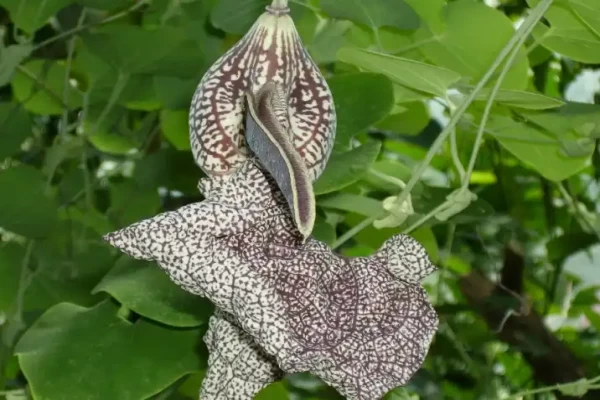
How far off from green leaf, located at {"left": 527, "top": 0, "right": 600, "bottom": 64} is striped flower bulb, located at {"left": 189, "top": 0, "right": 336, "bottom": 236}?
19 centimetres

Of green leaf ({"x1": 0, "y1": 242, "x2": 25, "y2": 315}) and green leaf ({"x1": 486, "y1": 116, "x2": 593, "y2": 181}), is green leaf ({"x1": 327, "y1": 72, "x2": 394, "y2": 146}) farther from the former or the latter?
green leaf ({"x1": 0, "y1": 242, "x2": 25, "y2": 315})

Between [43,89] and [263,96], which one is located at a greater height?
[263,96]

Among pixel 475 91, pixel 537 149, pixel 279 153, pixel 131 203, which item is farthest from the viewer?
pixel 131 203

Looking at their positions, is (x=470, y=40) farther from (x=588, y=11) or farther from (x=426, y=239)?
(x=426, y=239)

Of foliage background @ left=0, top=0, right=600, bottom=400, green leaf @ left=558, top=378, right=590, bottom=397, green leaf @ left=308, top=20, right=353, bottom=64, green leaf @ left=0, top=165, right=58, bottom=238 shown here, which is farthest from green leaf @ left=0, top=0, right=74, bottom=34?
green leaf @ left=558, top=378, right=590, bottom=397

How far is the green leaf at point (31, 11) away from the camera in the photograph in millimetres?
642

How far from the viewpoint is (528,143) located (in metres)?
0.63

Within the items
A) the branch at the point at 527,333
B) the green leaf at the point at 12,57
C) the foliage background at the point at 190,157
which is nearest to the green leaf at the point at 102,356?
the foliage background at the point at 190,157

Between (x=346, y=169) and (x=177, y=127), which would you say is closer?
(x=346, y=169)

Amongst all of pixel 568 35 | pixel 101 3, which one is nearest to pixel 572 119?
pixel 568 35

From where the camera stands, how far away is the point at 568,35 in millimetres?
543

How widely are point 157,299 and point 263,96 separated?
Result: 149 mm

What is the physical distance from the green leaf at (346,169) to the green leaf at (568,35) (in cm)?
14

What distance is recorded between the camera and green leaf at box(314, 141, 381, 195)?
49 cm
